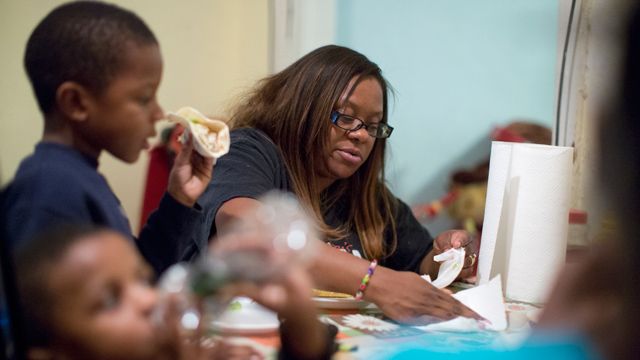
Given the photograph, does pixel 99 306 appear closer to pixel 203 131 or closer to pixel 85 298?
pixel 85 298

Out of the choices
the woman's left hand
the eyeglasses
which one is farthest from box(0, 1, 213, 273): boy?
the woman's left hand

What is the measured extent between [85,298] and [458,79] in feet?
4.94

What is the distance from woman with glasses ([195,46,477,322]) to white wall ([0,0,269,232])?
4.4 inches

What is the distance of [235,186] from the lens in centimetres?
79

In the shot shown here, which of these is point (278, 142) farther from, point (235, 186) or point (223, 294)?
point (223, 294)

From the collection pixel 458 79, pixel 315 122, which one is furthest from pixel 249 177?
pixel 458 79

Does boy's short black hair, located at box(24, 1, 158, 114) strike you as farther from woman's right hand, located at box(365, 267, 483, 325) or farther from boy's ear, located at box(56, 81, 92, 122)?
woman's right hand, located at box(365, 267, 483, 325)

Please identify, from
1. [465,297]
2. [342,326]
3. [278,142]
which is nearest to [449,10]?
[278,142]

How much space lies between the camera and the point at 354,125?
0.99 m

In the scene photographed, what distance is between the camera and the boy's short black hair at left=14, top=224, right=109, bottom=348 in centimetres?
38

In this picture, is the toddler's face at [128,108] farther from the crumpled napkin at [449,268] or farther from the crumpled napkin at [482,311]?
the crumpled napkin at [449,268]

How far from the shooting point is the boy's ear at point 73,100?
428mm

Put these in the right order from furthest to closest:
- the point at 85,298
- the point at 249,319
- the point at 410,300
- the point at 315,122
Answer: the point at 315,122
the point at 410,300
the point at 249,319
the point at 85,298

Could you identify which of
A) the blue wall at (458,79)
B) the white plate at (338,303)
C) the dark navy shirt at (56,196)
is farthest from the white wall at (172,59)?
the blue wall at (458,79)
